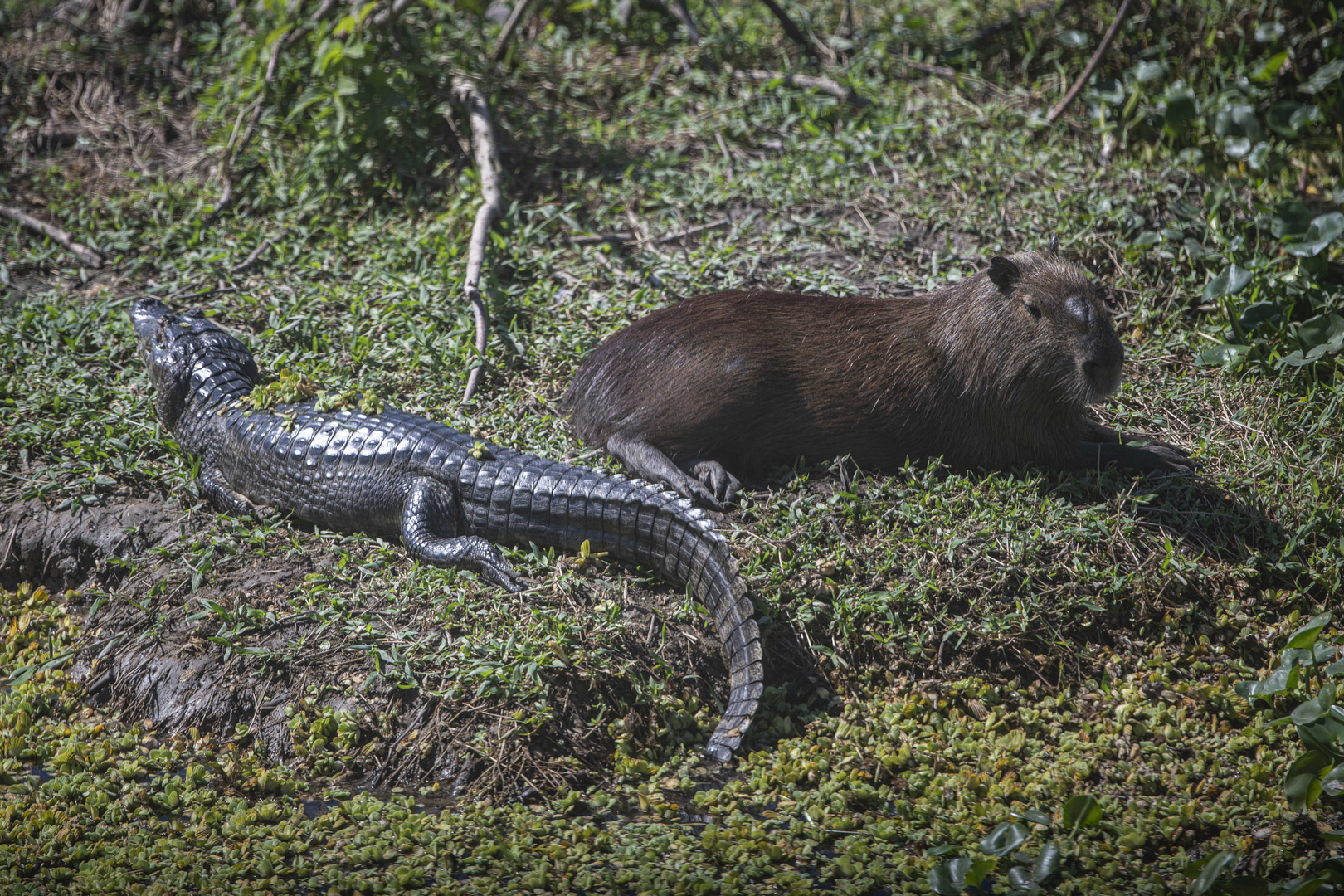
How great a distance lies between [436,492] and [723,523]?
1175mm

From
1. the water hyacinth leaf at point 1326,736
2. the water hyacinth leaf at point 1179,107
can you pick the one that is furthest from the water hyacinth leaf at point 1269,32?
the water hyacinth leaf at point 1326,736

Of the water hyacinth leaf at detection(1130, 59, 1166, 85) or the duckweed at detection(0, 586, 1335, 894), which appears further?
the water hyacinth leaf at detection(1130, 59, 1166, 85)

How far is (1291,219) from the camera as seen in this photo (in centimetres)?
495

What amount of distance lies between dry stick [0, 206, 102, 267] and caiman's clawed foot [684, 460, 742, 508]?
13.8 ft

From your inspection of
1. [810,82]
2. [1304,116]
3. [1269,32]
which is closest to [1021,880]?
[1304,116]

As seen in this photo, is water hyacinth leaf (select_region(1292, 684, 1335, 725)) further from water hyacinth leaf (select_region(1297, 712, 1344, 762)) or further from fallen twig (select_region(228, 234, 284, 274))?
fallen twig (select_region(228, 234, 284, 274))

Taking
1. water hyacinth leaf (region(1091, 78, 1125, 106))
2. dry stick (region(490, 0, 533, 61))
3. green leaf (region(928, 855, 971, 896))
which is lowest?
green leaf (region(928, 855, 971, 896))

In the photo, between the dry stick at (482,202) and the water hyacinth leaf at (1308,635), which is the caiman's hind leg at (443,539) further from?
the water hyacinth leaf at (1308,635)

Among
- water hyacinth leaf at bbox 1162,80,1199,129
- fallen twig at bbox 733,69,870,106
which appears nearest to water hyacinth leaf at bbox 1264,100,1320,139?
water hyacinth leaf at bbox 1162,80,1199,129

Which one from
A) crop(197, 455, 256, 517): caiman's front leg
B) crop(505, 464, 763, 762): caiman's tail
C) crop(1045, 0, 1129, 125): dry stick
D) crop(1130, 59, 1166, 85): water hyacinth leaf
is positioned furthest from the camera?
crop(1130, 59, 1166, 85): water hyacinth leaf

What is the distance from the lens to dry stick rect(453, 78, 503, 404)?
504 centimetres

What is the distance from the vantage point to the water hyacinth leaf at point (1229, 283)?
484cm

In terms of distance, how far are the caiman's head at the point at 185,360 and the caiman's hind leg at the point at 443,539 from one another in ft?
4.31

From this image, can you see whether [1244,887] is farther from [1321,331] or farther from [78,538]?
[78,538]
